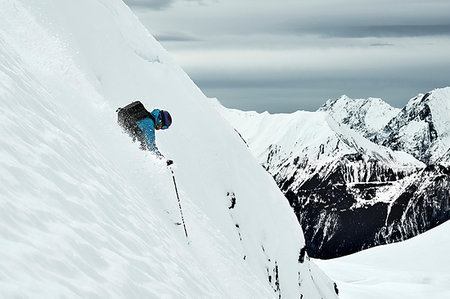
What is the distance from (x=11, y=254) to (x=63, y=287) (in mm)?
627

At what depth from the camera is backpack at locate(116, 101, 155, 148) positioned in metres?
15.5

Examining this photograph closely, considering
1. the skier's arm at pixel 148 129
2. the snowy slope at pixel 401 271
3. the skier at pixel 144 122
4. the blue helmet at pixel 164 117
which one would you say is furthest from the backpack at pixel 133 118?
the snowy slope at pixel 401 271

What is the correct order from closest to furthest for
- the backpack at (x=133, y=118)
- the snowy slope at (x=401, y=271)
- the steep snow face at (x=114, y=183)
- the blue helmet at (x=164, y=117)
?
1. the steep snow face at (x=114, y=183)
2. the blue helmet at (x=164, y=117)
3. the backpack at (x=133, y=118)
4. the snowy slope at (x=401, y=271)

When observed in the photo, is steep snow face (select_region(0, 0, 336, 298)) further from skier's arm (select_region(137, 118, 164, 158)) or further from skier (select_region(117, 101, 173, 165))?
skier's arm (select_region(137, 118, 164, 158))

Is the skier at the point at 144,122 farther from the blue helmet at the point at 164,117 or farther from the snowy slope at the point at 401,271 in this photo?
the snowy slope at the point at 401,271

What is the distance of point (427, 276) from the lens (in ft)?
297

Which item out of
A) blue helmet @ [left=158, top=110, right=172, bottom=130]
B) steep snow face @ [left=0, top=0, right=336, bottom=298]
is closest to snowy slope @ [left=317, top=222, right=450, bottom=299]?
steep snow face @ [left=0, top=0, right=336, bottom=298]

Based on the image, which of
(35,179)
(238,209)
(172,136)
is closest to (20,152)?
(35,179)

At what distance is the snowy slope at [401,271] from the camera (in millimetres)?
75875

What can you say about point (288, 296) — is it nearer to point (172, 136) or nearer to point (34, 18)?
point (172, 136)

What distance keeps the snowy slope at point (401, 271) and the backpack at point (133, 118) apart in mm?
57940

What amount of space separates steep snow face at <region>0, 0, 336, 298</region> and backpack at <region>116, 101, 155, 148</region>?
296mm

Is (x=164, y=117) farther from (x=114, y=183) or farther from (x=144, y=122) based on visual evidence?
(x=114, y=183)

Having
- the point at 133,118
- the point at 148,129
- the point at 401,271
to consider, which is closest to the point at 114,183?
the point at 148,129
